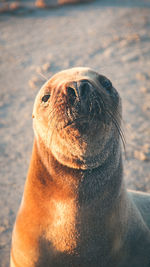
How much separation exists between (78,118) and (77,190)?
524 millimetres

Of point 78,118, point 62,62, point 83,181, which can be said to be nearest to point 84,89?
point 78,118

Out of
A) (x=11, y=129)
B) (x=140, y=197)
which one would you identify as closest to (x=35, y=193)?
(x=140, y=197)

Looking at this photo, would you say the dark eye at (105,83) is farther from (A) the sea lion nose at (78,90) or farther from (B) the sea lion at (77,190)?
(A) the sea lion nose at (78,90)

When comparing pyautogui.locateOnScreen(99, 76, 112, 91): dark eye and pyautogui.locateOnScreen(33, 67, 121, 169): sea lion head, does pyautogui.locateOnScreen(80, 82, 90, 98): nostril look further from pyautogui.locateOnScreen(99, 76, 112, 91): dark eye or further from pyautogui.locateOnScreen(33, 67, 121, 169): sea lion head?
pyautogui.locateOnScreen(99, 76, 112, 91): dark eye

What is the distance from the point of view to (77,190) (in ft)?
6.20

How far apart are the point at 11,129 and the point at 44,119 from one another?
275cm

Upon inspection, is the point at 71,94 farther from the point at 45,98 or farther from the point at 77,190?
the point at 77,190

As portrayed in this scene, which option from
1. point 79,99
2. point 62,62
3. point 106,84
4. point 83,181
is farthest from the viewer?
point 62,62

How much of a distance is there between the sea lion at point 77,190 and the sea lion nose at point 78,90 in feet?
0.16

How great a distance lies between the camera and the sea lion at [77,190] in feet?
5.78

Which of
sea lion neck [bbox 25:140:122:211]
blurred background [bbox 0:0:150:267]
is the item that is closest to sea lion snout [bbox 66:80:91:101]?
sea lion neck [bbox 25:140:122:211]

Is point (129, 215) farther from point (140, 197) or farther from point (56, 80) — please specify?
point (56, 80)

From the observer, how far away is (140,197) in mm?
2770

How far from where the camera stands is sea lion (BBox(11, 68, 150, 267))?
5.78 feet
